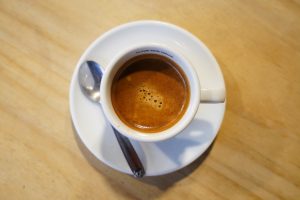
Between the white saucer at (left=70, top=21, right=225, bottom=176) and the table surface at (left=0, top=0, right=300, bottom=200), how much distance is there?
94 millimetres

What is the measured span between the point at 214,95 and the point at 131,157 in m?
0.28

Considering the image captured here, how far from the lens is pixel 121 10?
1026 millimetres

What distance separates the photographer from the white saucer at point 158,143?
913mm

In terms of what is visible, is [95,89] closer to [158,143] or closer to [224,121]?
[158,143]

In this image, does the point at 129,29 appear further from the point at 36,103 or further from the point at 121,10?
the point at 36,103

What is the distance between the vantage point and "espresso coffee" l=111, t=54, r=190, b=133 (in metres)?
0.92

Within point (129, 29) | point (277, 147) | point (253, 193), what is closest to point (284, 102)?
point (277, 147)

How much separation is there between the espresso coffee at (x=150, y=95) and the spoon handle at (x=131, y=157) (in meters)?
0.05

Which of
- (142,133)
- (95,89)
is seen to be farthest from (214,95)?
(95,89)

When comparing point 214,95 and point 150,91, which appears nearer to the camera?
Answer: point 214,95

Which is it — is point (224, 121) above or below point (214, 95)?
below

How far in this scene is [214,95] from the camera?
2.65ft

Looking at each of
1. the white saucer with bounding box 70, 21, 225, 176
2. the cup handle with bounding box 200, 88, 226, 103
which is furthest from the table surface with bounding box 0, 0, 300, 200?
the cup handle with bounding box 200, 88, 226, 103

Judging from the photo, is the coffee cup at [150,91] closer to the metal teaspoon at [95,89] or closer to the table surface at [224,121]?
the metal teaspoon at [95,89]
